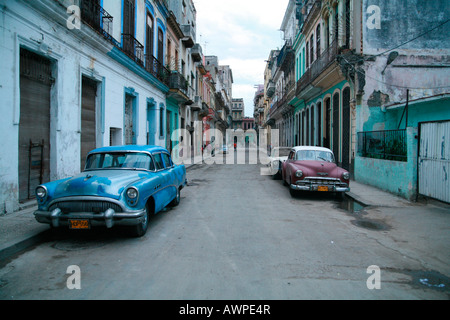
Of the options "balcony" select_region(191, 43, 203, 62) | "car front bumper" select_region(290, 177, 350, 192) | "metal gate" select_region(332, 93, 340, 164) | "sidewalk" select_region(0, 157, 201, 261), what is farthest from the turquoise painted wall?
"balcony" select_region(191, 43, 203, 62)

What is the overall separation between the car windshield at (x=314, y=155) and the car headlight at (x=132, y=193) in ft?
21.9

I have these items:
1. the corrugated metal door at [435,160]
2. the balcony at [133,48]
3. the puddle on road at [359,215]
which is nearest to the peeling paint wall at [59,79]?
the balcony at [133,48]

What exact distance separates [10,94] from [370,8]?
12.8 m

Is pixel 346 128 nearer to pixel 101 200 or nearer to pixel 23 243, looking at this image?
pixel 101 200

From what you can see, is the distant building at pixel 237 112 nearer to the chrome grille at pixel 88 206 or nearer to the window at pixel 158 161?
the window at pixel 158 161

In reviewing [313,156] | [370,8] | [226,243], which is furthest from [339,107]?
[226,243]

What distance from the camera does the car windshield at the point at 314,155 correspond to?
10125 millimetres

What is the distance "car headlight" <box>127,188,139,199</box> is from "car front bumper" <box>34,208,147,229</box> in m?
0.25

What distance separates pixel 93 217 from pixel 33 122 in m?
4.22

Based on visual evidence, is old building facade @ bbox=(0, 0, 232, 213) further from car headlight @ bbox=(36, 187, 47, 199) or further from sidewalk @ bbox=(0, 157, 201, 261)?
car headlight @ bbox=(36, 187, 47, 199)

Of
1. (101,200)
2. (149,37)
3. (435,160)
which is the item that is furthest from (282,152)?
(101,200)

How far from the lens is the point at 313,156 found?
1022 centimetres
